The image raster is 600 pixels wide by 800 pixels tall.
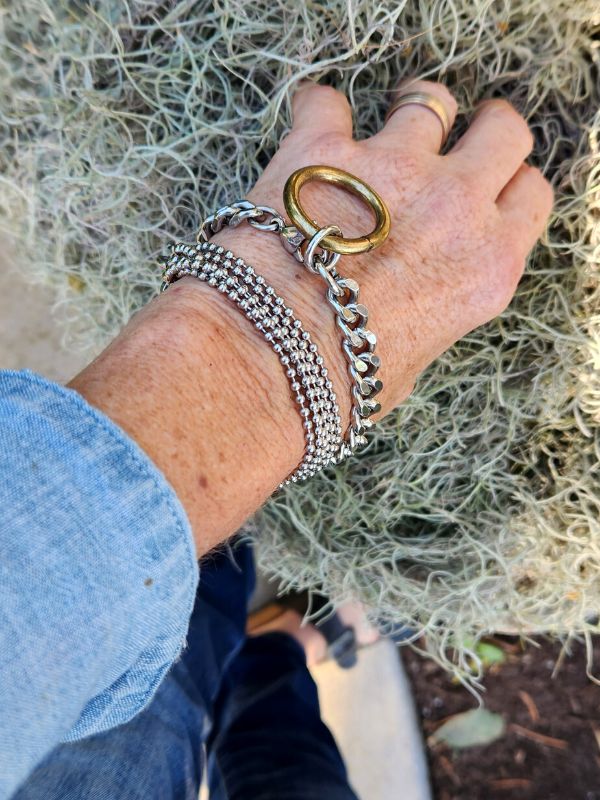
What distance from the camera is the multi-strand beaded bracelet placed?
0.55m

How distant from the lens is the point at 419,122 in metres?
0.70

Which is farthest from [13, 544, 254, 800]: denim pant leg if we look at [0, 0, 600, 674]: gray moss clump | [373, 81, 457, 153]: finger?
[373, 81, 457, 153]: finger

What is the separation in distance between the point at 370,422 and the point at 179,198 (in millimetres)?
376

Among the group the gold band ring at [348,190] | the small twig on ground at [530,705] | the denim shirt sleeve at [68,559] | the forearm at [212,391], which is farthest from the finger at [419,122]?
the small twig on ground at [530,705]

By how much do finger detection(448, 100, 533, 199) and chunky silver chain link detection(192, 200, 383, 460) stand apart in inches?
8.9

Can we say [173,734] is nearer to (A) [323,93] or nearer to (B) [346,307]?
(B) [346,307]

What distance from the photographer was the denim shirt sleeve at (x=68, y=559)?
40 centimetres

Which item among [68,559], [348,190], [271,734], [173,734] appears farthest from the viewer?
[271,734]

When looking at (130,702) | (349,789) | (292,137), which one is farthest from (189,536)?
(349,789)

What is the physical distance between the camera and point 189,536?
1.46 feet

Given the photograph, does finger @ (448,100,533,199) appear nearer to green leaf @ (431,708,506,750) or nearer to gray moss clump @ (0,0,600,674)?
gray moss clump @ (0,0,600,674)

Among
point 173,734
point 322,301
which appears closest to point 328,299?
point 322,301

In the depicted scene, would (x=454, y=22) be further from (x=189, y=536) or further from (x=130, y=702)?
(x=130, y=702)

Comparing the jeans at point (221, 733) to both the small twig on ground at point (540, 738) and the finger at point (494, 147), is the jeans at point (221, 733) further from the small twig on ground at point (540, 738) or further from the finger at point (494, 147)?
the finger at point (494, 147)
